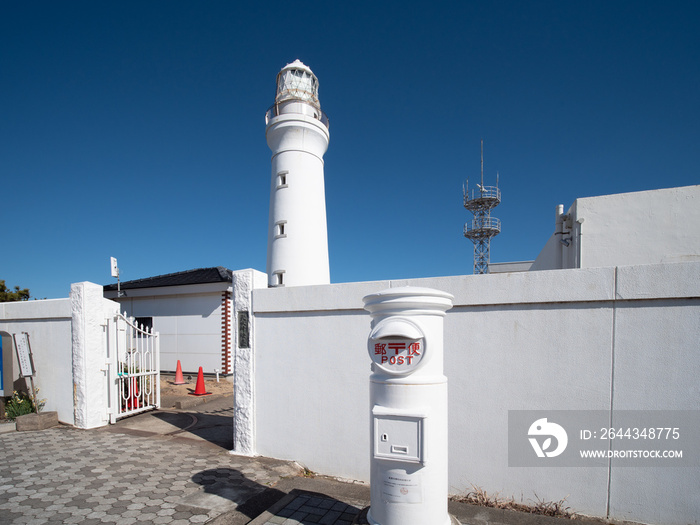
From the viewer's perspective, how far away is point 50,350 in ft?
26.2

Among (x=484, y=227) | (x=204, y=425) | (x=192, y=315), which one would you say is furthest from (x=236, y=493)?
(x=484, y=227)

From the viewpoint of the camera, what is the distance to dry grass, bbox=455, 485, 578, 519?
4020 millimetres

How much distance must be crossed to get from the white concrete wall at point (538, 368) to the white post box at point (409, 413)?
5.18 feet

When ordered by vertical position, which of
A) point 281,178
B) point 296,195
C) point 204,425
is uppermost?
point 281,178

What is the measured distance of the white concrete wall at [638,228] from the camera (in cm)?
645

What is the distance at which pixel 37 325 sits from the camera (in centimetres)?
826

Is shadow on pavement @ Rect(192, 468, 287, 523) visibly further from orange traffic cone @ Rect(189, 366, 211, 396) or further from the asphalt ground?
orange traffic cone @ Rect(189, 366, 211, 396)

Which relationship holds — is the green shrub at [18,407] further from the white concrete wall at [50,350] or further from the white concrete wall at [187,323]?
the white concrete wall at [187,323]

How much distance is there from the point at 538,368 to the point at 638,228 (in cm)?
441

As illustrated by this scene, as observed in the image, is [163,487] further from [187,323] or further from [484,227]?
[484,227]

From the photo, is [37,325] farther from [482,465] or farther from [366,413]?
[482,465]

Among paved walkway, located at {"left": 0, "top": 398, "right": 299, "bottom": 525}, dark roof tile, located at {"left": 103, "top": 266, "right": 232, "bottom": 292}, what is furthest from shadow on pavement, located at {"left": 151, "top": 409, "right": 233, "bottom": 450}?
dark roof tile, located at {"left": 103, "top": 266, "right": 232, "bottom": 292}

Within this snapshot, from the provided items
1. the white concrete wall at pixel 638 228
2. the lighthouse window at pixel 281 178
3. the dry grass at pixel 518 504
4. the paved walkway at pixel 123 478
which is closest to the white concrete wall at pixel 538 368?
the dry grass at pixel 518 504

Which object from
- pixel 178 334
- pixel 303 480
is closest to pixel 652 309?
pixel 303 480
